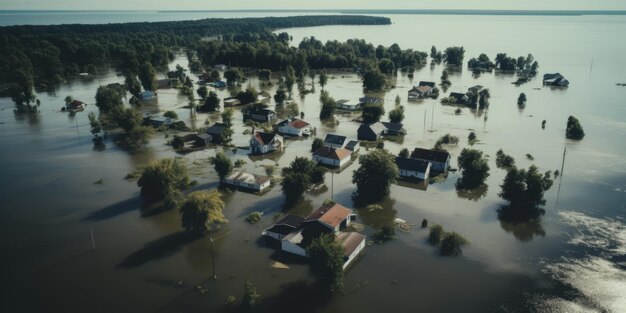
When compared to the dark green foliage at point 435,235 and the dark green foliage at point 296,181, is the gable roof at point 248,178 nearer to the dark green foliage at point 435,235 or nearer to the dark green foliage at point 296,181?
the dark green foliage at point 296,181

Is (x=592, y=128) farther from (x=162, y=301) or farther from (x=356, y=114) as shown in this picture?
(x=162, y=301)

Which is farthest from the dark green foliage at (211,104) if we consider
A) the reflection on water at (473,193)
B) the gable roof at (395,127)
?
the reflection on water at (473,193)

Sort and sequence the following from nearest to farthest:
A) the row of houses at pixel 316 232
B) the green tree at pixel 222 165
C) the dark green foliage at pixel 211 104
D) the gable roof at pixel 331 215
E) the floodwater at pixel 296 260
Answer: the floodwater at pixel 296 260 < the row of houses at pixel 316 232 < the gable roof at pixel 331 215 < the green tree at pixel 222 165 < the dark green foliage at pixel 211 104

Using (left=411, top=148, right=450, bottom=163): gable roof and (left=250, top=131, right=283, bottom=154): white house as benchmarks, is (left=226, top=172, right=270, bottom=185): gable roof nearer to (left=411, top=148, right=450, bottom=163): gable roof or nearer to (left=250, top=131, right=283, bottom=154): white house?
(left=250, top=131, right=283, bottom=154): white house

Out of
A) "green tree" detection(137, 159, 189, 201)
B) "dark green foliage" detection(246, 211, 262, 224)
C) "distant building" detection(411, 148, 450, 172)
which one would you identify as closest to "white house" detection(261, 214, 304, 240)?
"dark green foliage" detection(246, 211, 262, 224)

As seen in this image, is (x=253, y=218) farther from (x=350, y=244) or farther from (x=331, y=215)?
(x=350, y=244)

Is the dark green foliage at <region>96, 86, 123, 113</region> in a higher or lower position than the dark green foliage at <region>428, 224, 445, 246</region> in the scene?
higher
